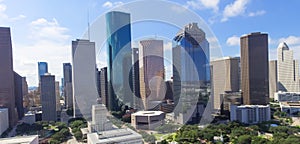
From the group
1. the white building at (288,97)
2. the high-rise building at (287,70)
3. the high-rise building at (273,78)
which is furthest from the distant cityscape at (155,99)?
the high-rise building at (273,78)

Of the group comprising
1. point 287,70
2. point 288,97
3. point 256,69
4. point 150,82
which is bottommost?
point 288,97

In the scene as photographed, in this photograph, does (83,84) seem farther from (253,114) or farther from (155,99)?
(253,114)

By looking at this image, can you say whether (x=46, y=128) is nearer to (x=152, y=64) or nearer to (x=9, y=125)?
(x=9, y=125)

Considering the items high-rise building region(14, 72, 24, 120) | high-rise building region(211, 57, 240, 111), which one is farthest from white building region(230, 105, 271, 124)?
high-rise building region(14, 72, 24, 120)

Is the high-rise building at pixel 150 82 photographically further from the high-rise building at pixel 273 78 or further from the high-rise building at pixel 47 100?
the high-rise building at pixel 273 78

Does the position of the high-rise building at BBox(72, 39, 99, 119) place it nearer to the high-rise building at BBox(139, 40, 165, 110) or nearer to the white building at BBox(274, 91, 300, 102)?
the high-rise building at BBox(139, 40, 165, 110)

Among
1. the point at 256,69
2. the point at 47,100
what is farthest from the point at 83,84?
the point at 256,69

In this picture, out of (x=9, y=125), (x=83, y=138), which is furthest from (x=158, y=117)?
(x=9, y=125)

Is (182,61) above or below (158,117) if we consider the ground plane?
above
